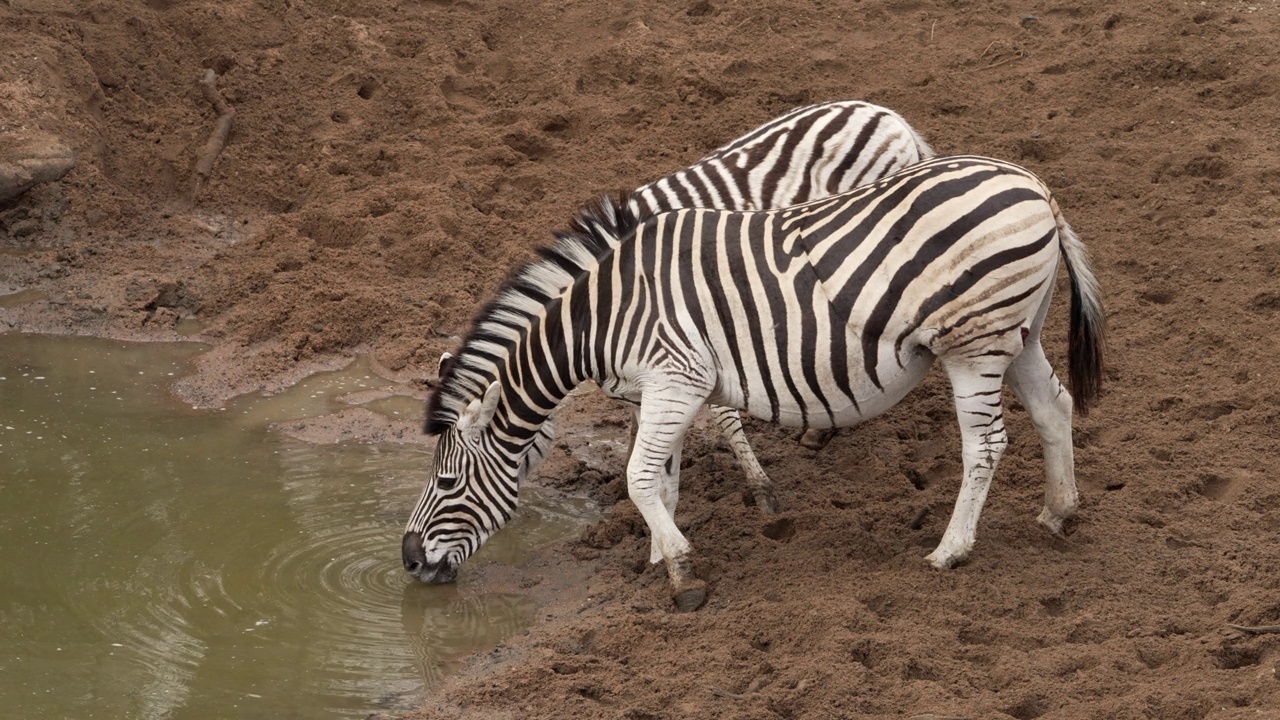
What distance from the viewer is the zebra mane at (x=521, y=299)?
6.73m

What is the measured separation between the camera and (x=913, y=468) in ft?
25.4

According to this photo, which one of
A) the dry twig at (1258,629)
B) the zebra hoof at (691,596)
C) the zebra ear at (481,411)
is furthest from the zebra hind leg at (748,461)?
the dry twig at (1258,629)

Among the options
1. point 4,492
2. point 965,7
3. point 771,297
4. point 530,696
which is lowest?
point 530,696

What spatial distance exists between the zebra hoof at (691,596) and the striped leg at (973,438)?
3.83ft

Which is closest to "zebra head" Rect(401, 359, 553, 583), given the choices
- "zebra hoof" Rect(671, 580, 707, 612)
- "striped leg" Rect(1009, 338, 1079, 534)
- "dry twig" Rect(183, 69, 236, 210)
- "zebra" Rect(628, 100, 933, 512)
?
"zebra hoof" Rect(671, 580, 707, 612)

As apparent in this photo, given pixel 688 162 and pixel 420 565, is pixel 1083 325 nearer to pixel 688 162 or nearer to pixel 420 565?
pixel 420 565

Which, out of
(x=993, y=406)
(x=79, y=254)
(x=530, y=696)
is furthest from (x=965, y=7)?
(x=530, y=696)

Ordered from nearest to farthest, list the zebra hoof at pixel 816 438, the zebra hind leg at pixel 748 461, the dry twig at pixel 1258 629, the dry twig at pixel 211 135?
the dry twig at pixel 1258 629 → the zebra hind leg at pixel 748 461 → the zebra hoof at pixel 816 438 → the dry twig at pixel 211 135

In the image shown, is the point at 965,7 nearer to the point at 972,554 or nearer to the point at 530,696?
the point at 972,554

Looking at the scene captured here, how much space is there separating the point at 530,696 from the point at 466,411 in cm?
152

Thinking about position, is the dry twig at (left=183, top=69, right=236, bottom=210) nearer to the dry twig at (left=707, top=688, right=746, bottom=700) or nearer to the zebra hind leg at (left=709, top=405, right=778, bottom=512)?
the zebra hind leg at (left=709, top=405, right=778, bottom=512)

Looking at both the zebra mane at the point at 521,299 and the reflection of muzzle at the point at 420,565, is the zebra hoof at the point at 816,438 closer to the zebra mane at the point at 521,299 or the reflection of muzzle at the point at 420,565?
the zebra mane at the point at 521,299

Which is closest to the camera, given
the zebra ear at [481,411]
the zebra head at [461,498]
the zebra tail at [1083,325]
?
the zebra tail at [1083,325]

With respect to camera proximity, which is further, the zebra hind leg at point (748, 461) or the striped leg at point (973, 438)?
the zebra hind leg at point (748, 461)
